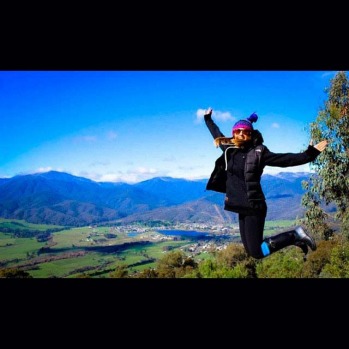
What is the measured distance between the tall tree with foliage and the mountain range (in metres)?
0.62

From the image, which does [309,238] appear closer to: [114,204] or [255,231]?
[255,231]

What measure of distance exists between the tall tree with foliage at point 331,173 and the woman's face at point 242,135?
6579mm

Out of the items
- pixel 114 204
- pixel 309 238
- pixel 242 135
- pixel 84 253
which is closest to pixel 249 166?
pixel 242 135

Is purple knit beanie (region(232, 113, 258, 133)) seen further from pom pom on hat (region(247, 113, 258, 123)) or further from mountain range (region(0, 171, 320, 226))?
mountain range (region(0, 171, 320, 226))

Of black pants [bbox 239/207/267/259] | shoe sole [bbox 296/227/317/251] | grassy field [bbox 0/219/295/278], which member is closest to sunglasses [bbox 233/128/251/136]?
black pants [bbox 239/207/267/259]

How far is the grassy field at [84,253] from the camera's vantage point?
23.1m

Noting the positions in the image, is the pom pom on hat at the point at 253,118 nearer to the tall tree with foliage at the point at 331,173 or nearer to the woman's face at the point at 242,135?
the woman's face at the point at 242,135

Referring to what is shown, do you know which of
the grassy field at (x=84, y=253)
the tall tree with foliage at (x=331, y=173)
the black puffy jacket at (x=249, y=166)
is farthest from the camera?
the grassy field at (x=84, y=253)

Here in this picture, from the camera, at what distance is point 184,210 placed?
2714 inches

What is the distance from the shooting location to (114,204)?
111 meters

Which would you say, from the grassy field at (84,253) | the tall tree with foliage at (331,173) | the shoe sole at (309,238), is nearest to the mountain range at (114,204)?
the tall tree with foliage at (331,173)
